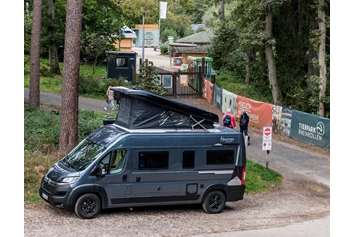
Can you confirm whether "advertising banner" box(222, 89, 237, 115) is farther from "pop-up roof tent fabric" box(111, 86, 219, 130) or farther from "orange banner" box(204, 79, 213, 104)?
"pop-up roof tent fabric" box(111, 86, 219, 130)

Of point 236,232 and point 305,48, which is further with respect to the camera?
point 305,48

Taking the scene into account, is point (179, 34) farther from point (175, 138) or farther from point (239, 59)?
point (175, 138)

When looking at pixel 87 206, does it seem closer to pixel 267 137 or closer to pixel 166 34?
pixel 267 137

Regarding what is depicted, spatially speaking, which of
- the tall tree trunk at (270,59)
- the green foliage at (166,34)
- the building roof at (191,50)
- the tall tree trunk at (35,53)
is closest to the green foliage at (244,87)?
the tall tree trunk at (270,59)

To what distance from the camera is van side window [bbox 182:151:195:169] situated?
1327 centimetres

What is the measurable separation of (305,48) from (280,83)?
9.73 feet

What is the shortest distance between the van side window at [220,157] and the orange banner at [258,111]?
13903 mm

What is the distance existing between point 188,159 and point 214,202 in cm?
144

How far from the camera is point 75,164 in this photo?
42.3 feet

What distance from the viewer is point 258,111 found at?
1125 inches

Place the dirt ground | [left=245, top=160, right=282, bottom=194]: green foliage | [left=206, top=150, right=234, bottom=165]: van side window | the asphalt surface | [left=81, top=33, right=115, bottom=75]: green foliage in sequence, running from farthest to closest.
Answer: [left=81, top=33, right=115, bottom=75]: green foliage, [left=245, top=160, right=282, bottom=194]: green foliage, [left=206, top=150, right=234, bottom=165]: van side window, the asphalt surface, the dirt ground

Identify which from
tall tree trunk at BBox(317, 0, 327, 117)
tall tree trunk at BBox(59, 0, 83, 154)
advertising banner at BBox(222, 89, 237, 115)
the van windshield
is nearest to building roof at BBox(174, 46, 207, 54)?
advertising banner at BBox(222, 89, 237, 115)

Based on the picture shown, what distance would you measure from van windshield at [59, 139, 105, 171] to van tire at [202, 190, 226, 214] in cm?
307
